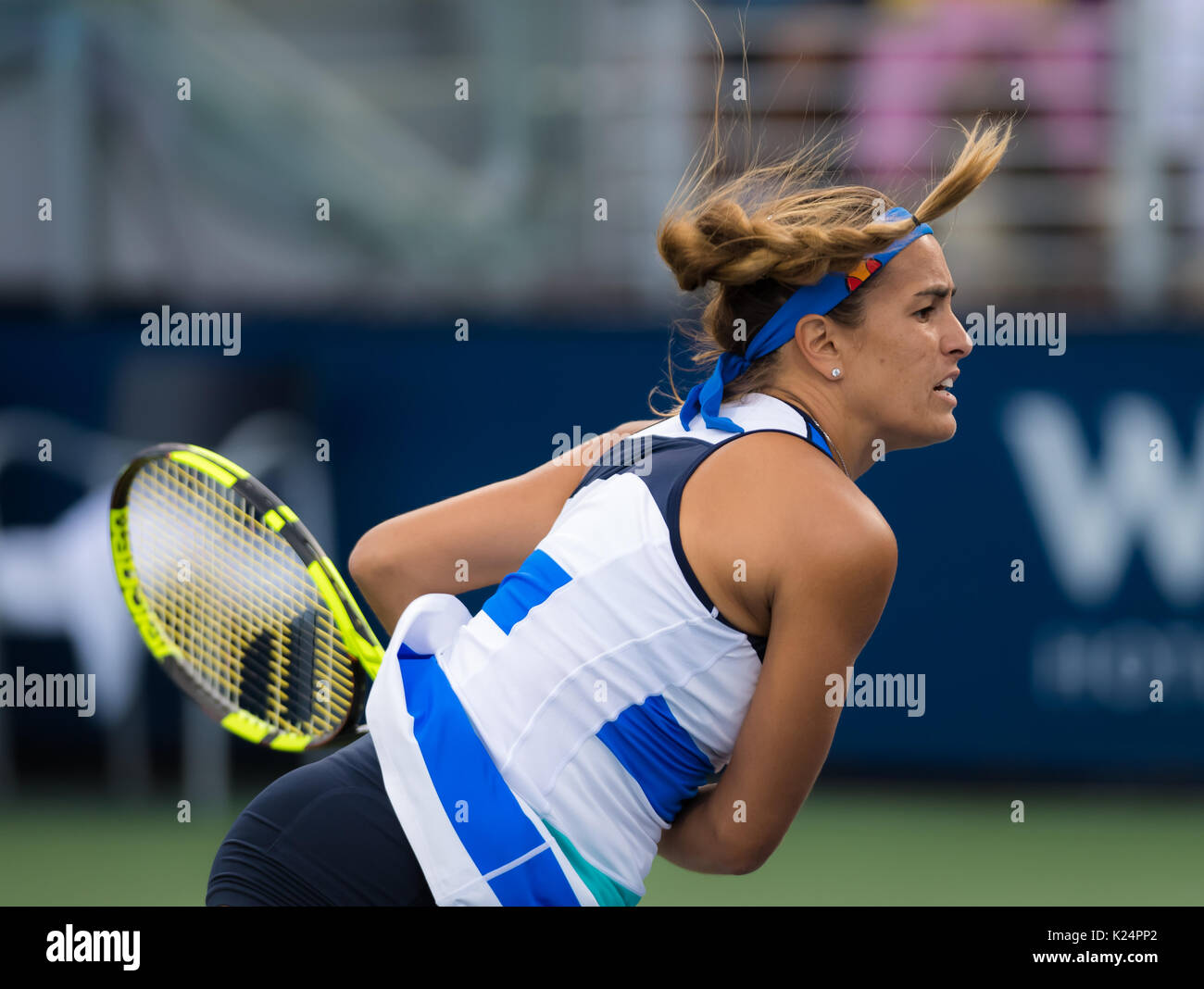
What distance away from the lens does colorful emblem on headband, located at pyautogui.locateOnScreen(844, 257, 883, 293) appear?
2086 mm

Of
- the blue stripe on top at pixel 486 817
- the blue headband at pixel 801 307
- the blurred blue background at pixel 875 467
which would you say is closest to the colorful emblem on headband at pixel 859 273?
the blue headband at pixel 801 307

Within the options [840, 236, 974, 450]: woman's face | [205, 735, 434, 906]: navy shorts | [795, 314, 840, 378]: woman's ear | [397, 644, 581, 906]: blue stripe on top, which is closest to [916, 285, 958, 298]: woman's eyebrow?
[840, 236, 974, 450]: woman's face

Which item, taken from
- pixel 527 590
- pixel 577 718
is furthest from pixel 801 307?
pixel 577 718

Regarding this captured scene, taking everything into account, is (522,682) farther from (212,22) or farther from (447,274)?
(212,22)

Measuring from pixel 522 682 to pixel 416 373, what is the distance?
12.4 ft

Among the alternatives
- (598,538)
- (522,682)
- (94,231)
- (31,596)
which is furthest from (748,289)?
(94,231)

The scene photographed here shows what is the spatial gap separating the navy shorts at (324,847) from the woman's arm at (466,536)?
327 mm

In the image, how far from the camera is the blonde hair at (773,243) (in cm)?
204

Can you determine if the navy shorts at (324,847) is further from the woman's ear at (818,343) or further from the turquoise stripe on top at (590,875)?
the woman's ear at (818,343)

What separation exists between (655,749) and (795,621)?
0.23m

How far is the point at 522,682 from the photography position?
1860 millimetres

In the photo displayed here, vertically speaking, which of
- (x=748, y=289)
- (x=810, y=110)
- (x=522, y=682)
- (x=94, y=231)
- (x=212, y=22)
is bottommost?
(x=522, y=682)

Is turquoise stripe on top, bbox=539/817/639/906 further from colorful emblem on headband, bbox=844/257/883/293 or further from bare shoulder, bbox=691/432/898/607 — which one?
colorful emblem on headband, bbox=844/257/883/293

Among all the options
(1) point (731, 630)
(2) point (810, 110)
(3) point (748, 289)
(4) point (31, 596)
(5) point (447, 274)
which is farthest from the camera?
(5) point (447, 274)
